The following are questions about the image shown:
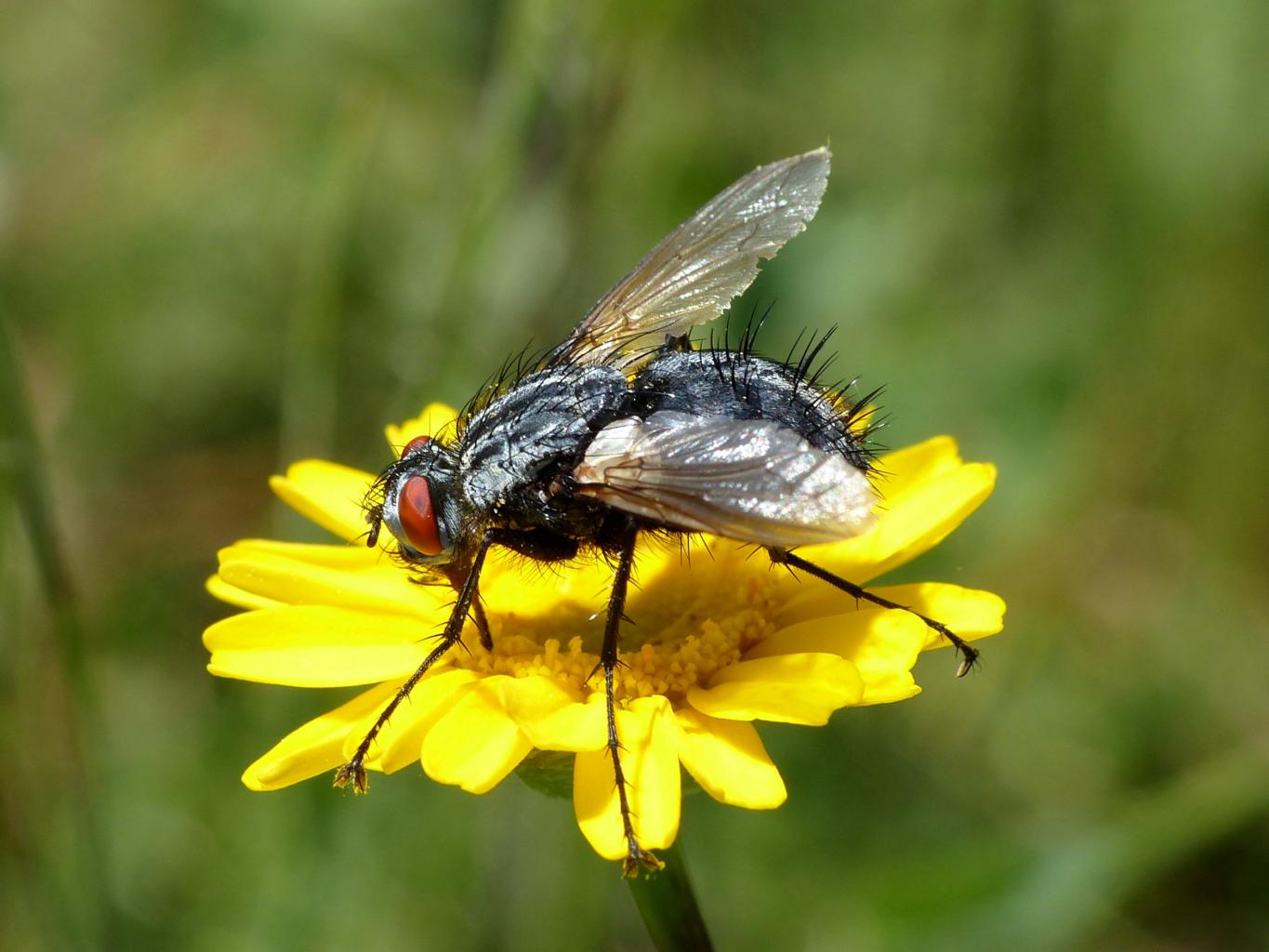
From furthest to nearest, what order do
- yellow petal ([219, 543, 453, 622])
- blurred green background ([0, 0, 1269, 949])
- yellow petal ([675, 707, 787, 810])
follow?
blurred green background ([0, 0, 1269, 949]) < yellow petal ([219, 543, 453, 622]) < yellow petal ([675, 707, 787, 810])

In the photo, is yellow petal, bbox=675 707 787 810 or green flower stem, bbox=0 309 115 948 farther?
green flower stem, bbox=0 309 115 948

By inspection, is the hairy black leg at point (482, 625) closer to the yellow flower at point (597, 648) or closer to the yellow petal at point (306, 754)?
the yellow flower at point (597, 648)

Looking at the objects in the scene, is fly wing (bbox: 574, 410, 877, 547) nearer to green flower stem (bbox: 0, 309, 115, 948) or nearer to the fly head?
the fly head

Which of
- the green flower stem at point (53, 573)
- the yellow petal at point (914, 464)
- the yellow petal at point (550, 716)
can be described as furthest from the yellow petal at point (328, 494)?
the yellow petal at point (914, 464)

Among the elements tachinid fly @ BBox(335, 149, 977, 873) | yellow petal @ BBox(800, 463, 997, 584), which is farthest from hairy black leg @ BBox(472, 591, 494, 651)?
yellow petal @ BBox(800, 463, 997, 584)

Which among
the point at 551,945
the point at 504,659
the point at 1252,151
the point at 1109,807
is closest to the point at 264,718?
the point at 551,945

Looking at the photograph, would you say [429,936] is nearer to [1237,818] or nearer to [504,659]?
[504,659]

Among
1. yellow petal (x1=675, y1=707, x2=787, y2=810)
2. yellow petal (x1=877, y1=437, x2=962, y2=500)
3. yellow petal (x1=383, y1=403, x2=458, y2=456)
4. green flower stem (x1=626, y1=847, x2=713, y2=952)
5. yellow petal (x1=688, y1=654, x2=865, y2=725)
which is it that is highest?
yellow petal (x1=383, y1=403, x2=458, y2=456)
